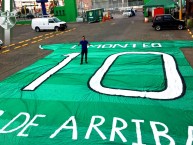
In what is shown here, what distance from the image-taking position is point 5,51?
22.1m

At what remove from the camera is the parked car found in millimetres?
29953

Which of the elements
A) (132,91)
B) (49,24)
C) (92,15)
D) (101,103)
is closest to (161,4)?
(49,24)

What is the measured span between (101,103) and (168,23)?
23.0 meters

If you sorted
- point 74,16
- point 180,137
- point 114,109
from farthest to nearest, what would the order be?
1. point 74,16
2. point 114,109
3. point 180,137

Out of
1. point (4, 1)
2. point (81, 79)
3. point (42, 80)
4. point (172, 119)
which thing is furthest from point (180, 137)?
point (4, 1)

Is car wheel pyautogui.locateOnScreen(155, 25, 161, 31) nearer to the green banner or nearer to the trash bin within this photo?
the green banner

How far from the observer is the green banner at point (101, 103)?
734 centimetres

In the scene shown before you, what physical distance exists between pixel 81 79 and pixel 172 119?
5.53 metres

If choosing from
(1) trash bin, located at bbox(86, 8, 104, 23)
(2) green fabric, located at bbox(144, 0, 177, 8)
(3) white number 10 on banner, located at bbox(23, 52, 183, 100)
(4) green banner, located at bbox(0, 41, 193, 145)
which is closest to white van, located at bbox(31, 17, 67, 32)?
(2) green fabric, located at bbox(144, 0, 177, 8)

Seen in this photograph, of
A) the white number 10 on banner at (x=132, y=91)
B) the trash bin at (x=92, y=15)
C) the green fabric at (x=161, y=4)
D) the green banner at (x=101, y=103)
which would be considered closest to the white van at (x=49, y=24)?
the green fabric at (x=161, y=4)

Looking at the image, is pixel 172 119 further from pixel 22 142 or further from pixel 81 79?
pixel 81 79

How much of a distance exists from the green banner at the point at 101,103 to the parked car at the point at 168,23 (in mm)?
14885

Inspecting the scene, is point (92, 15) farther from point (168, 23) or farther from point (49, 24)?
point (168, 23)

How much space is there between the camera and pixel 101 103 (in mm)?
9469
